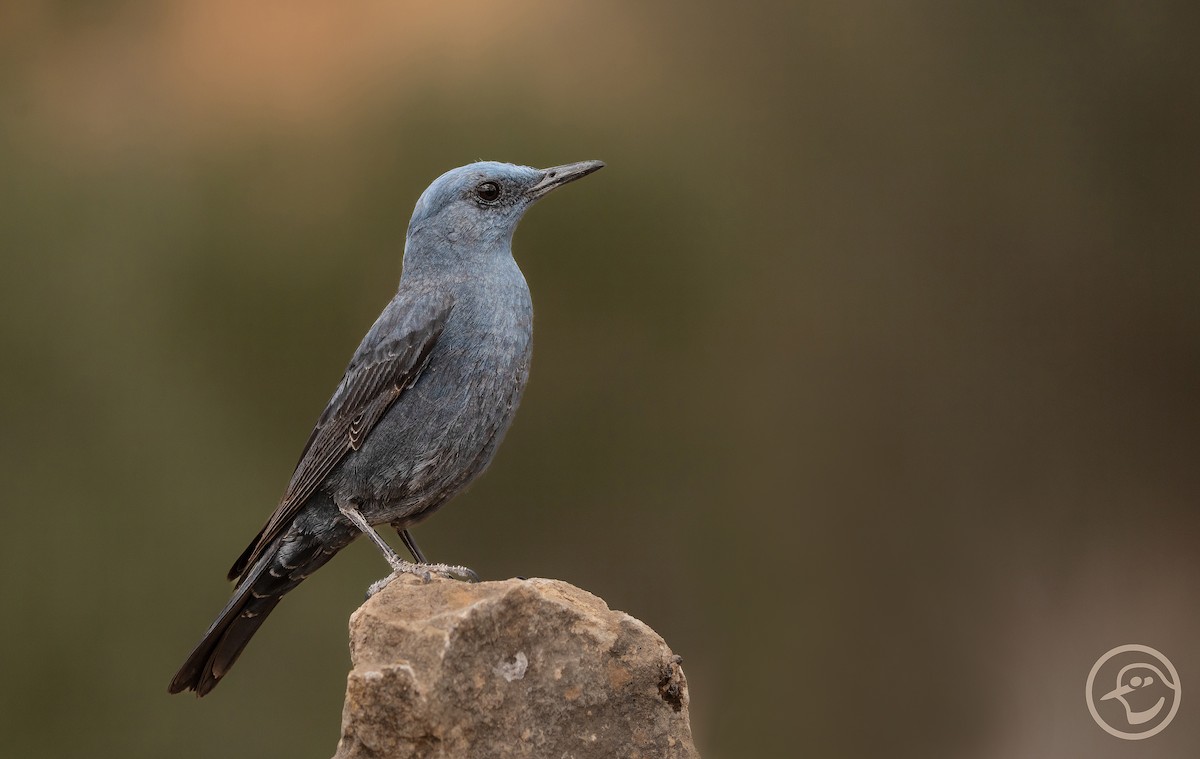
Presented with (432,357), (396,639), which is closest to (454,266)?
(432,357)

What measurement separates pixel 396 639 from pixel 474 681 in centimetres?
31

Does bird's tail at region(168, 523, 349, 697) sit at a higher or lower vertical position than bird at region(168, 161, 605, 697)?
lower

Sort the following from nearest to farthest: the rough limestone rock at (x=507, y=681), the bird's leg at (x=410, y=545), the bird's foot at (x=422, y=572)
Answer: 1. the rough limestone rock at (x=507, y=681)
2. the bird's foot at (x=422, y=572)
3. the bird's leg at (x=410, y=545)

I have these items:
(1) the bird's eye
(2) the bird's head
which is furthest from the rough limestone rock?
(1) the bird's eye

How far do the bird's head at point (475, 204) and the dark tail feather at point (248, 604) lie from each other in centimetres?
142

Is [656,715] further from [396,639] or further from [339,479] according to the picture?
[339,479]

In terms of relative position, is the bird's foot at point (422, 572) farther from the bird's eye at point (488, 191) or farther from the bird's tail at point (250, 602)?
the bird's eye at point (488, 191)

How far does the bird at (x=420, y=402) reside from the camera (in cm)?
455

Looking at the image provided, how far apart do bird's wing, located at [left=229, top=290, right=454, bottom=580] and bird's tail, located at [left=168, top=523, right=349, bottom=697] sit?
3.2 inches

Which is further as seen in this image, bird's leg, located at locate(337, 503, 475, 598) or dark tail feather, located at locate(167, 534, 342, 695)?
dark tail feather, located at locate(167, 534, 342, 695)

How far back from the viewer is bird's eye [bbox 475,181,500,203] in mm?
4723

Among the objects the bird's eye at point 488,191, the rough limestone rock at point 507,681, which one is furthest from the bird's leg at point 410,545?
the bird's eye at point 488,191

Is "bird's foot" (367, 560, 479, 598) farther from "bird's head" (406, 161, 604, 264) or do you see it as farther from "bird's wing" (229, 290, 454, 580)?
"bird's head" (406, 161, 604, 264)

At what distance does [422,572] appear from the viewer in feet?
14.3
